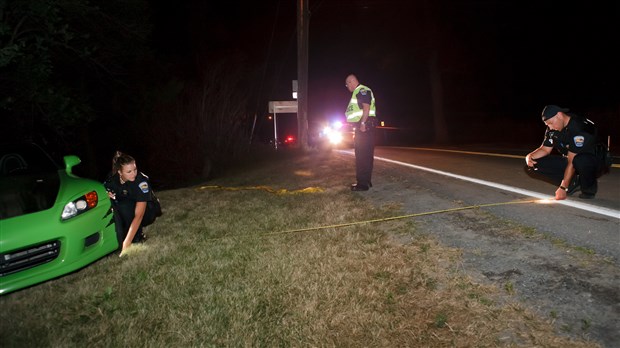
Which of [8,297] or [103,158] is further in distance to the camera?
[103,158]

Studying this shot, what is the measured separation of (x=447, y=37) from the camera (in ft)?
81.2

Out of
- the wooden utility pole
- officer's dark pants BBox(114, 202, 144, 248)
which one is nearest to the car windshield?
officer's dark pants BBox(114, 202, 144, 248)

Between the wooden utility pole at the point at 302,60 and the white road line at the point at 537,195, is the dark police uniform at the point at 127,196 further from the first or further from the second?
the wooden utility pole at the point at 302,60

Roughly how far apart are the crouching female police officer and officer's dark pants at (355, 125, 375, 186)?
3326 millimetres

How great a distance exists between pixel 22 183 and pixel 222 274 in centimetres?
248

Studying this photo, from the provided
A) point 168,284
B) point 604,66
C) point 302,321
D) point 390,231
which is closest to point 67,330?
point 168,284

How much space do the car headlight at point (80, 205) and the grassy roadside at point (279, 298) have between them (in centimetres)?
61

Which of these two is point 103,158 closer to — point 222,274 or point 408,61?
point 408,61

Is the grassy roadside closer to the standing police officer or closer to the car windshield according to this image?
the car windshield

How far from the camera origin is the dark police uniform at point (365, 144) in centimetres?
651

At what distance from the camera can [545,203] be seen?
496cm

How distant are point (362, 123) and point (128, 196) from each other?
352cm

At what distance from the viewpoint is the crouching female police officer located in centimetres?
468

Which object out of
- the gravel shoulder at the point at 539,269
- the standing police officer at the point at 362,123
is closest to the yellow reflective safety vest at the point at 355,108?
the standing police officer at the point at 362,123
